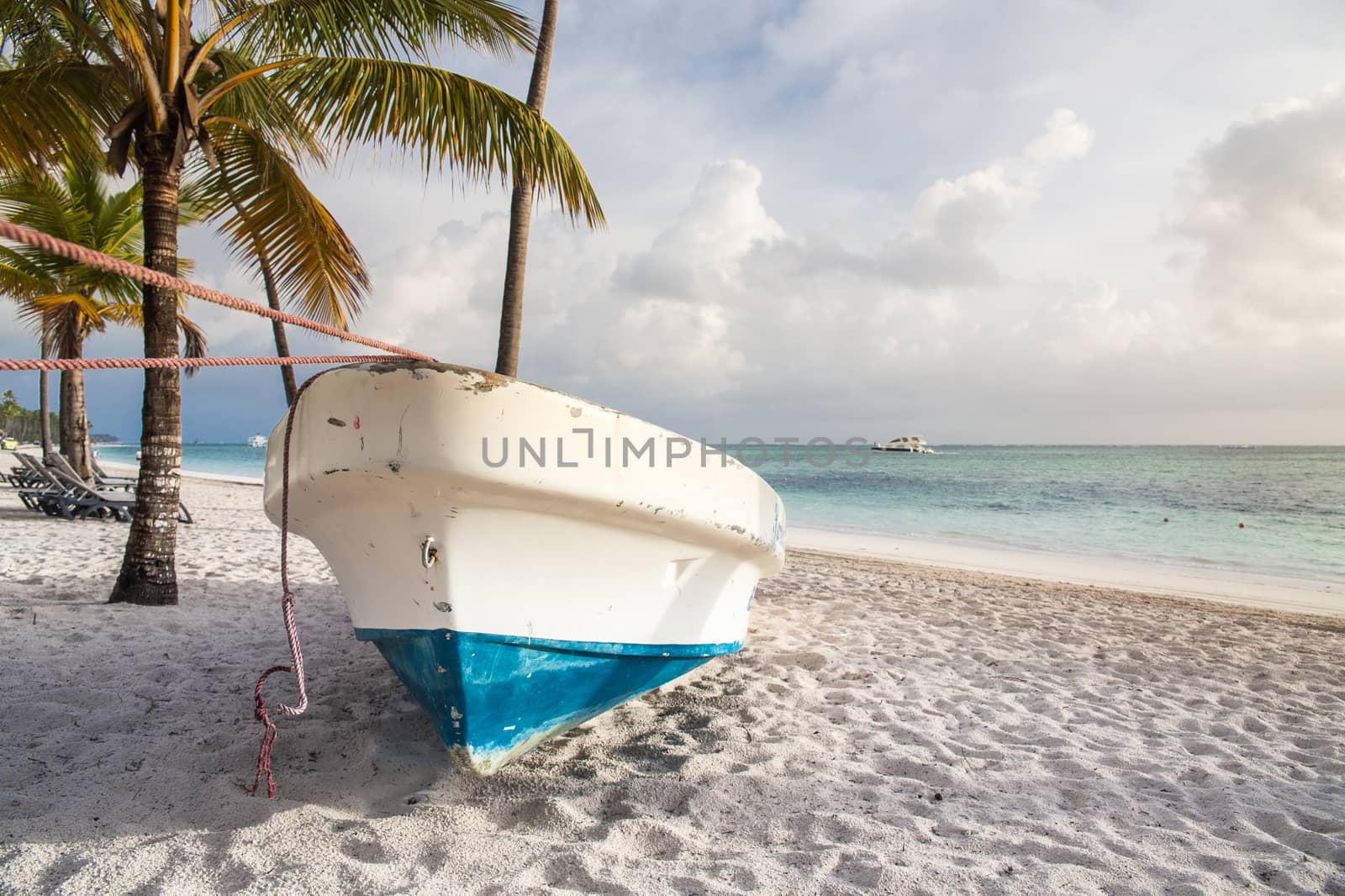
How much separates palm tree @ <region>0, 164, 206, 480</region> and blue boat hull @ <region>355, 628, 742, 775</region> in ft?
39.3

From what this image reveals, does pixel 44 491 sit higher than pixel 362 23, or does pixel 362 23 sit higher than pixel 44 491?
pixel 362 23

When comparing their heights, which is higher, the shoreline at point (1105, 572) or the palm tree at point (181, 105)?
the palm tree at point (181, 105)

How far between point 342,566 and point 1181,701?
163 inches

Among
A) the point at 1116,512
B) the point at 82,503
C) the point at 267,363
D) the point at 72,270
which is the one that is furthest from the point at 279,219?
the point at 1116,512

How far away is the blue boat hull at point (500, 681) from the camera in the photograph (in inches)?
87.0

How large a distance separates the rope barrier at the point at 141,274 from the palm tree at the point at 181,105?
2833mm

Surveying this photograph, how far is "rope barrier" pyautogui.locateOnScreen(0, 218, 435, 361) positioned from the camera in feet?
4.01

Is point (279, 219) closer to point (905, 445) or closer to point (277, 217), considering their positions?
point (277, 217)

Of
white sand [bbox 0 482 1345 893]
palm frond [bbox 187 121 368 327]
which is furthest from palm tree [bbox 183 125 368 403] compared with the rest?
white sand [bbox 0 482 1345 893]

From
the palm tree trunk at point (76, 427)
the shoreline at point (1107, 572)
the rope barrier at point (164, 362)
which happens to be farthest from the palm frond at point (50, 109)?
the shoreline at point (1107, 572)

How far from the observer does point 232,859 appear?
1.95 meters

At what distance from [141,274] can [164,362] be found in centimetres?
28

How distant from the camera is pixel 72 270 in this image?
37.3 ft

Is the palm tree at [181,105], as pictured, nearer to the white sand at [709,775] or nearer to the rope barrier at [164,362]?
the white sand at [709,775]
